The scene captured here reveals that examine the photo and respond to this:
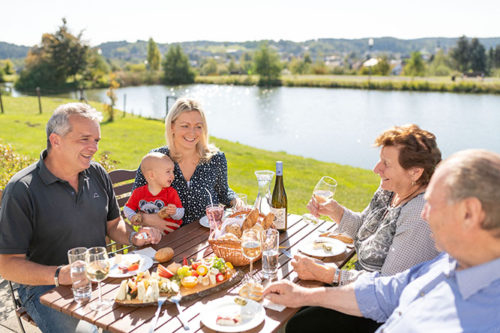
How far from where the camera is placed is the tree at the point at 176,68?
5791cm

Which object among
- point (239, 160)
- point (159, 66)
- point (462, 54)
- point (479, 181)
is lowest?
point (239, 160)

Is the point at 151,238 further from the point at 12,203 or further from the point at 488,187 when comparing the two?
the point at 488,187

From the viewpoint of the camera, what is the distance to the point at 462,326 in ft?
4.53

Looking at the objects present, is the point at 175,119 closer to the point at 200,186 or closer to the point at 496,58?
the point at 200,186

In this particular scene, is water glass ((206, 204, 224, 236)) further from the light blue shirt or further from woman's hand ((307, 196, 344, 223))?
the light blue shirt

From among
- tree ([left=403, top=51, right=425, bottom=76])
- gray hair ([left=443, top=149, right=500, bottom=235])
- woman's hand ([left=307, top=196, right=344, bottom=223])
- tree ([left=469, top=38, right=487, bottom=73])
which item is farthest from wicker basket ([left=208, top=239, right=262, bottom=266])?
tree ([left=469, top=38, right=487, bottom=73])

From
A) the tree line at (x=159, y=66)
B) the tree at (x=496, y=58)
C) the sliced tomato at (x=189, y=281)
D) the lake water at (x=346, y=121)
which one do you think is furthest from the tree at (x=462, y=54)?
the sliced tomato at (x=189, y=281)

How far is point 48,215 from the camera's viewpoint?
2.42 metres

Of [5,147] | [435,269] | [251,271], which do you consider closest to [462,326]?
[435,269]

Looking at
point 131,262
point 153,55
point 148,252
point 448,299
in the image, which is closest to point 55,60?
point 153,55

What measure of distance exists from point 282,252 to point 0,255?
5.75 feet

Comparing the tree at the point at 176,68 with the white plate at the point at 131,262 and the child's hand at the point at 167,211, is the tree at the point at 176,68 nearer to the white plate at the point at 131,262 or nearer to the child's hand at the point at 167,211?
the child's hand at the point at 167,211

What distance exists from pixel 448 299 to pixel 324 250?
1122mm

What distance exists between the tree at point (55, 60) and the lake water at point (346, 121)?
13.5 m
